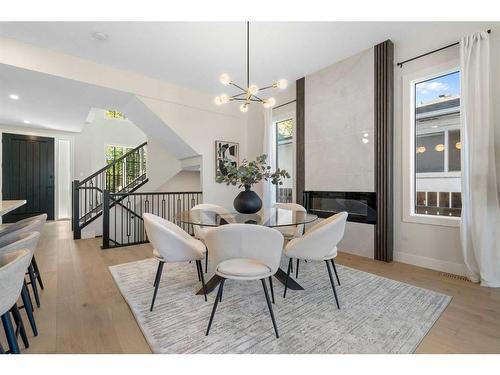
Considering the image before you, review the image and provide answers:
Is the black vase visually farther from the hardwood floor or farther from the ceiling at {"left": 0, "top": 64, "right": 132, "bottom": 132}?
the ceiling at {"left": 0, "top": 64, "right": 132, "bottom": 132}

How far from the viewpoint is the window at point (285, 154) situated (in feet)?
16.0

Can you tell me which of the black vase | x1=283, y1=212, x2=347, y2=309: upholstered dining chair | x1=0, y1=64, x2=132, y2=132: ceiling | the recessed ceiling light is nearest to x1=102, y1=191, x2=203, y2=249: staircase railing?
x1=0, y1=64, x2=132, y2=132: ceiling

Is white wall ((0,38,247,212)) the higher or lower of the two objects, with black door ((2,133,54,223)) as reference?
higher

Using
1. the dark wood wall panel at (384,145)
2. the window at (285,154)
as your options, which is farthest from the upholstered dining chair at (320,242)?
the window at (285,154)

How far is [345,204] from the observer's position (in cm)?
375

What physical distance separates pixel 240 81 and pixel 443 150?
3.34 metres

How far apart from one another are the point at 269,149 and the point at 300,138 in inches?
31.0

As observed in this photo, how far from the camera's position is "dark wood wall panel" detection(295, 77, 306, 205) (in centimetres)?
432

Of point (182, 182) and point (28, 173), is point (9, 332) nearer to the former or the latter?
point (182, 182)

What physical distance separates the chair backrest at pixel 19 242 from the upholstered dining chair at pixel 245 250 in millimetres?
1023

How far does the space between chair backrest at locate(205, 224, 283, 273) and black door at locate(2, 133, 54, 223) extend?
750 cm

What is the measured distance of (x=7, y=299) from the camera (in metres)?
1.06
